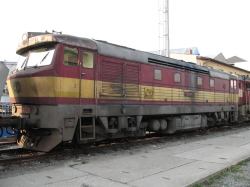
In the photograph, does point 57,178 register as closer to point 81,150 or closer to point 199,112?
point 81,150

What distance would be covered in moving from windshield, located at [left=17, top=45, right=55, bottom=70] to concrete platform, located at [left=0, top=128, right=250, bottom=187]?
298 cm

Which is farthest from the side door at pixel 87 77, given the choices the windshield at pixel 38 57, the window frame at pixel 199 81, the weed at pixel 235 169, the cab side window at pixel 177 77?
A: the window frame at pixel 199 81

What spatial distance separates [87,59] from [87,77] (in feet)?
1.87

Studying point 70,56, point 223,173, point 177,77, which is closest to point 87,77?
point 70,56

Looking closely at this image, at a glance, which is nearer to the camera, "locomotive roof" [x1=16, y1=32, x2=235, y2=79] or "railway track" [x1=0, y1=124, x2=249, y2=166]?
"railway track" [x1=0, y1=124, x2=249, y2=166]

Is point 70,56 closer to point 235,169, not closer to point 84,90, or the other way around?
point 84,90

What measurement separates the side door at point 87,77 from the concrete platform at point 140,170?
184 cm

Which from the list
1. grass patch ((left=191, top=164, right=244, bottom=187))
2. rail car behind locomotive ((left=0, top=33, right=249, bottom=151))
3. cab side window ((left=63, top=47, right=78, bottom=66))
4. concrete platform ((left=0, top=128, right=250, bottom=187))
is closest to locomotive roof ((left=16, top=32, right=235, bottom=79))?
rail car behind locomotive ((left=0, top=33, right=249, bottom=151))

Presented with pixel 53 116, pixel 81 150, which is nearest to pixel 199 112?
pixel 81 150

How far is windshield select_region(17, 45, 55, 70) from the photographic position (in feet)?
23.6

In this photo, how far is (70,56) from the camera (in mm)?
7422

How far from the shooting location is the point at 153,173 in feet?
19.6

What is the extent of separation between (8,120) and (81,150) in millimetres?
2517

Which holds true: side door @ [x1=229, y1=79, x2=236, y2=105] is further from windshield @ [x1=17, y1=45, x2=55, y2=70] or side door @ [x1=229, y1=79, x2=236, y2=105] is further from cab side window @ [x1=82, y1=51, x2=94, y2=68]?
windshield @ [x1=17, y1=45, x2=55, y2=70]
